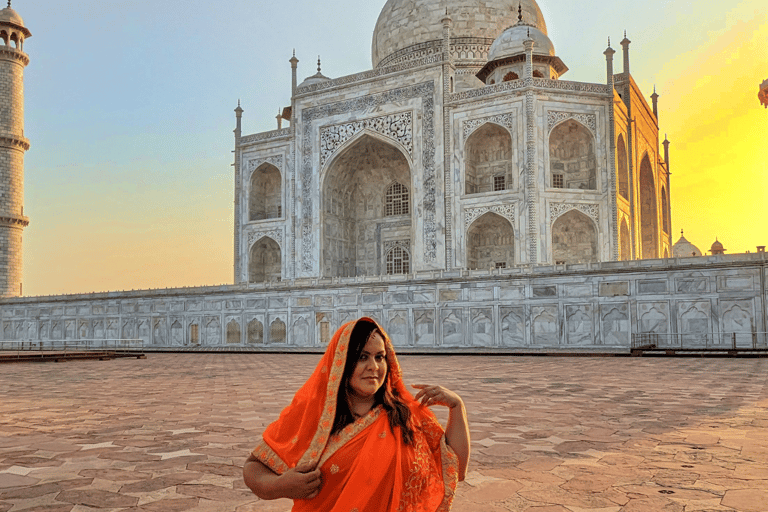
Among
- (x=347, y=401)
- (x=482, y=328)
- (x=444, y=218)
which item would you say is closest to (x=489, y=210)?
(x=444, y=218)

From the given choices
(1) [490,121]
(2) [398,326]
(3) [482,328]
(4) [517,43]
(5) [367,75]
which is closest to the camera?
(3) [482,328]

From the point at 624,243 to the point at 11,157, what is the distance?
80.9 feet

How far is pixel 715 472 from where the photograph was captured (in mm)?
3041

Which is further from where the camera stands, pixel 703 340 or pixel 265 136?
pixel 265 136

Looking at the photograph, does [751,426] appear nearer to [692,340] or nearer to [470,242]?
[692,340]

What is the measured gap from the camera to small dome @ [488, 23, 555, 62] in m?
25.3

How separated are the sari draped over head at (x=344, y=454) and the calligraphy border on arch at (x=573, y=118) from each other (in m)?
21.5

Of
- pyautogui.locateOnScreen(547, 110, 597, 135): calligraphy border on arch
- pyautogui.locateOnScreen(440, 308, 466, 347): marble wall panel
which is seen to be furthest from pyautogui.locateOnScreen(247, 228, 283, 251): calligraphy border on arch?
pyautogui.locateOnScreen(547, 110, 597, 135): calligraphy border on arch

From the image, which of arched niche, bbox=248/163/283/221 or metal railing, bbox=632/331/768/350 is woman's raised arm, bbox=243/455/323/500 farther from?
arched niche, bbox=248/163/283/221

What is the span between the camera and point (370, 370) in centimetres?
186

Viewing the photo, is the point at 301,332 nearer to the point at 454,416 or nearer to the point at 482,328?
the point at 482,328

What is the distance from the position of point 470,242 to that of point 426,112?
16.0 ft

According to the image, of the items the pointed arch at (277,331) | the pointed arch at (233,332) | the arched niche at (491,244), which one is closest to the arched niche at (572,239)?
the arched niche at (491,244)

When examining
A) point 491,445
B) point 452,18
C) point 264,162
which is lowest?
point 491,445
